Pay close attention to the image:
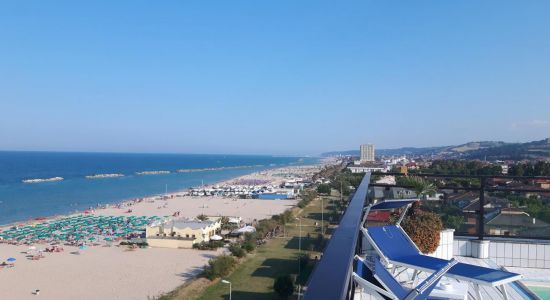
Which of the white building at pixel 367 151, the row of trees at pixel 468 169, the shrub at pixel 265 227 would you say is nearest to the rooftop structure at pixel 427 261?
the shrub at pixel 265 227

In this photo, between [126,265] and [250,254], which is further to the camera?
[250,254]

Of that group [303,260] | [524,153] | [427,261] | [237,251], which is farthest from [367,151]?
[427,261]

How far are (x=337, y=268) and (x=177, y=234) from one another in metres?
21.2

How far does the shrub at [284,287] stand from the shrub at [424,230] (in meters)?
8.35

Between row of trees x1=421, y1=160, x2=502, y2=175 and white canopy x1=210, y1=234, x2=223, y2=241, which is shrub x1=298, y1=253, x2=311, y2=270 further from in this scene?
row of trees x1=421, y1=160, x2=502, y2=175

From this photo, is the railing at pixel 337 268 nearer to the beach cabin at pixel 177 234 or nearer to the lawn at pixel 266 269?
→ the lawn at pixel 266 269

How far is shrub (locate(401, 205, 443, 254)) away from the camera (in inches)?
186

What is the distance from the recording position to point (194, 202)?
40.0 meters

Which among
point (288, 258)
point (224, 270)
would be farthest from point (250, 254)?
point (224, 270)

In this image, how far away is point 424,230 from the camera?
4738 millimetres

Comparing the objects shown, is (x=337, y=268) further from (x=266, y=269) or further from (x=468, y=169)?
(x=468, y=169)

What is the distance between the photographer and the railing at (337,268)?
3.47 feet

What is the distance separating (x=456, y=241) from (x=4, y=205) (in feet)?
140

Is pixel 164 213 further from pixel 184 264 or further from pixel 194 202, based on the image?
pixel 184 264
